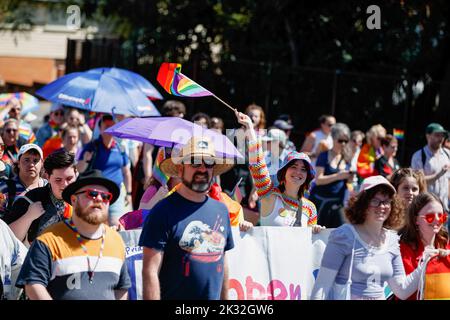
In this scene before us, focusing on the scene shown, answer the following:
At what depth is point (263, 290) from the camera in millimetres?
7629

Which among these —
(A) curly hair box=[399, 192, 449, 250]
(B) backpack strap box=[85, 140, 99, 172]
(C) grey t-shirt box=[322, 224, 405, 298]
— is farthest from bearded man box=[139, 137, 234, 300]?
(B) backpack strap box=[85, 140, 99, 172]

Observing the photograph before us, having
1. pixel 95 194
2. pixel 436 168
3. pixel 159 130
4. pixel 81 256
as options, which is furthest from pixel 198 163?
pixel 436 168

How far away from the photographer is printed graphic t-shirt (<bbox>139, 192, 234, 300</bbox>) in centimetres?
593

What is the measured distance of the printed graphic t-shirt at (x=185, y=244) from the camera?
593 centimetres

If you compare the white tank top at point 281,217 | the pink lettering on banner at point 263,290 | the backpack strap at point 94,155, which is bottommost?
the pink lettering on banner at point 263,290

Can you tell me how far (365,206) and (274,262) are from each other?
131 centimetres

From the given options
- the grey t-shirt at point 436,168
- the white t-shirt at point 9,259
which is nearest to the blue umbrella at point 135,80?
the grey t-shirt at point 436,168

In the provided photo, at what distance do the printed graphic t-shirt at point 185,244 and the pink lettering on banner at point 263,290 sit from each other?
57.6 inches

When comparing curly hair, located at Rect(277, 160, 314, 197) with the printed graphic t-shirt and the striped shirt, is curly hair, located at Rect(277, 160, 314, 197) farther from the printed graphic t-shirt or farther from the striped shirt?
the striped shirt

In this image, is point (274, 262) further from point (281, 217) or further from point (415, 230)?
point (415, 230)

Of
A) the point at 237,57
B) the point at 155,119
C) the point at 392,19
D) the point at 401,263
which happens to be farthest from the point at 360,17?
the point at 401,263

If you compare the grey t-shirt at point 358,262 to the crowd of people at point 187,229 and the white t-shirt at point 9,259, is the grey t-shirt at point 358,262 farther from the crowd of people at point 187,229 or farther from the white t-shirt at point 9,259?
the white t-shirt at point 9,259

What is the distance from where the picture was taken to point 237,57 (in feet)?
73.9
